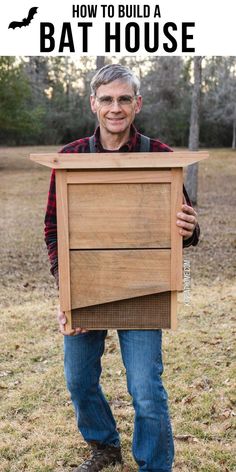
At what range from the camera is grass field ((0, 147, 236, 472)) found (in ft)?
11.3

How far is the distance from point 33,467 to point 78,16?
17.8 ft

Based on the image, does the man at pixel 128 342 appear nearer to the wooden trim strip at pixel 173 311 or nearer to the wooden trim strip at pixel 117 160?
the wooden trim strip at pixel 173 311

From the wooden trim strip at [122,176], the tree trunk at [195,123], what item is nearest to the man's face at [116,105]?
the wooden trim strip at [122,176]

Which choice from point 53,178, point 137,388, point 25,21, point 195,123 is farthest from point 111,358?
point 195,123

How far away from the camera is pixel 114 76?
2.52m

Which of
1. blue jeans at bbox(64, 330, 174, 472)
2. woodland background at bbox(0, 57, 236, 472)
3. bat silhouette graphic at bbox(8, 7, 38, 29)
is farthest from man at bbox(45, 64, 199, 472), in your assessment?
bat silhouette graphic at bbox(8, 7, 38, 29)

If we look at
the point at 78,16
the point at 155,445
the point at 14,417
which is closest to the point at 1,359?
the point at 14,417

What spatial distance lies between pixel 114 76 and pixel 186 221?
69 centimetres

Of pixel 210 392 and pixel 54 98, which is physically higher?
pixel 54 98

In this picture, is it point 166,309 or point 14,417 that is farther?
point 14,417

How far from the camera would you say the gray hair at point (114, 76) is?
252 cm

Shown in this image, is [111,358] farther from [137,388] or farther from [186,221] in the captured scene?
[186,221]

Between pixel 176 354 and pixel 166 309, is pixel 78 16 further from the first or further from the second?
pixel 166 309

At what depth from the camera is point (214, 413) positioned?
388cm
